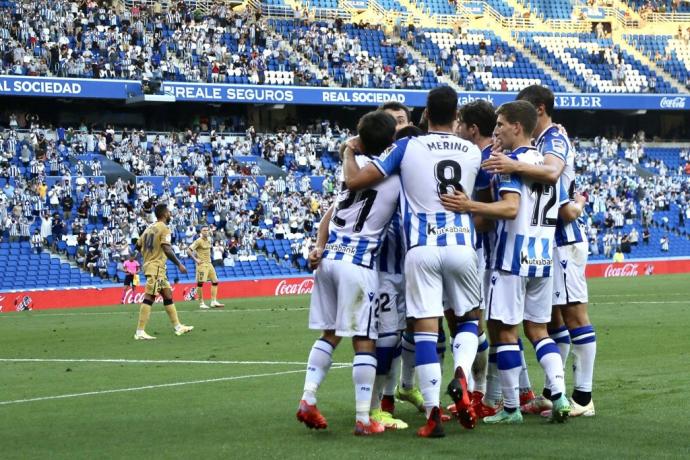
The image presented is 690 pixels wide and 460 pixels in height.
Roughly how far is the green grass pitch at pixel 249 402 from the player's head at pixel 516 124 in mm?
2295

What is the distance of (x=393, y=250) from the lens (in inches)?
384

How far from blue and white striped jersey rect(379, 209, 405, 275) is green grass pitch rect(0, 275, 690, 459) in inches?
51.8

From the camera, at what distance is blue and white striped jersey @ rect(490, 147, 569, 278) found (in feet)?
31.0

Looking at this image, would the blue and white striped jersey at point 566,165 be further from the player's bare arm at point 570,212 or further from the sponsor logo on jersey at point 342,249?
the sponsor logo on jersey at point 342,249

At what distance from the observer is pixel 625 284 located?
38.3 metres

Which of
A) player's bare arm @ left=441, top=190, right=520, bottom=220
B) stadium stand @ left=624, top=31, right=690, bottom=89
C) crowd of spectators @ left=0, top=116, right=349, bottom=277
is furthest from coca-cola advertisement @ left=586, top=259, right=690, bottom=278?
player's bare arm @ left=441, top=190, right=520, bottom=220

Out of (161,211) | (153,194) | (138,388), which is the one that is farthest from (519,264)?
(153,194)

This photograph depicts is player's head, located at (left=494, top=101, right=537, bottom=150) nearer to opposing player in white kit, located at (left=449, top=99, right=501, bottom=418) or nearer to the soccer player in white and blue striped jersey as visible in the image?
the soccer player in white and blue striped jersey

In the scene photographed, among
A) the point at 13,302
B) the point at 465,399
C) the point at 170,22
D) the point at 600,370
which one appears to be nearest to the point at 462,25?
the point at 170,22

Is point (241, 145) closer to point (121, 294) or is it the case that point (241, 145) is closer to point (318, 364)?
point (121, 294)

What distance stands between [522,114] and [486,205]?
86 centimetres

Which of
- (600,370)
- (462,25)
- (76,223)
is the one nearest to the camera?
(600,370)

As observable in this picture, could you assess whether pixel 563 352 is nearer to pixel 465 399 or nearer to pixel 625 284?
pixel 465 399

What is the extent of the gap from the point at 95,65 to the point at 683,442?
42842 mm
